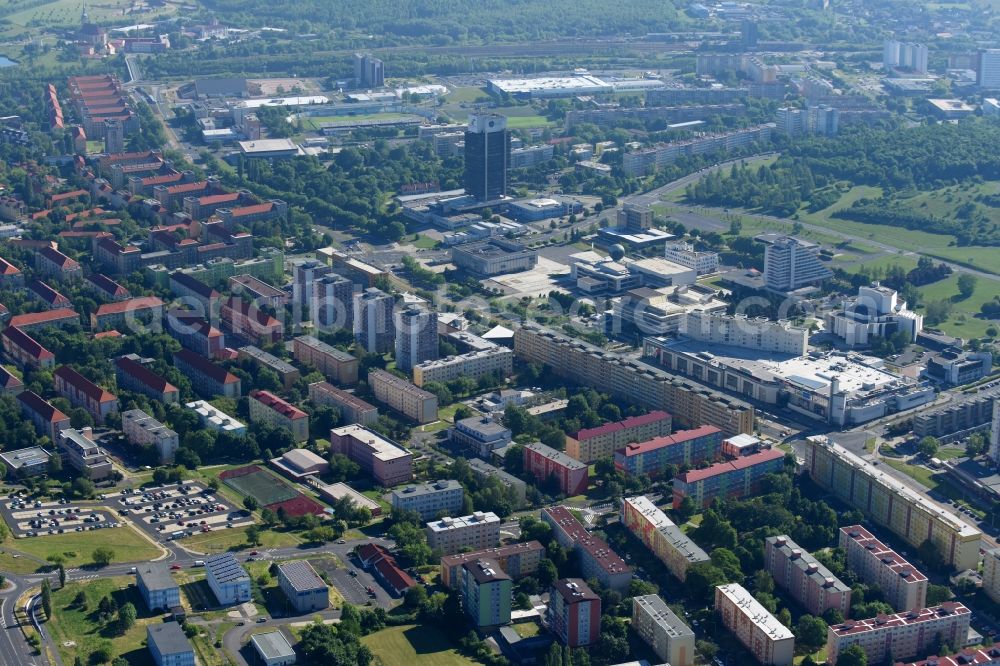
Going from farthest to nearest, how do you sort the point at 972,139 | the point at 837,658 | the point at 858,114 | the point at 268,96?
1. the point at 268,96
2. the point at 858,114
3. the point at 972,139
4. the point at 837,658

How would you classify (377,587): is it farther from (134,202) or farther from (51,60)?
(51,60)

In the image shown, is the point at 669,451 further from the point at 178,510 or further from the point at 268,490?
the point at 178,510

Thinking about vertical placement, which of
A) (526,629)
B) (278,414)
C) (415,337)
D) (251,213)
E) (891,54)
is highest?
(891,54)

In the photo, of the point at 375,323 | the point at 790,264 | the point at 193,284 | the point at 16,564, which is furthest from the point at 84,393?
the point at 790,264

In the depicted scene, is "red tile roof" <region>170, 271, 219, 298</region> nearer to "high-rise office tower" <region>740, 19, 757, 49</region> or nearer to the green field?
the green field

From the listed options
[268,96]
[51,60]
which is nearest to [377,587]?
[268,96]

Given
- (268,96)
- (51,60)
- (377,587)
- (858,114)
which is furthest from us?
(51,60)

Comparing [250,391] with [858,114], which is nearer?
[250,391]
